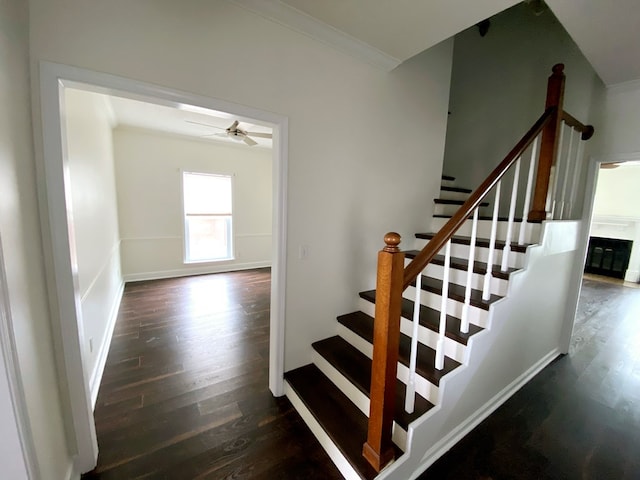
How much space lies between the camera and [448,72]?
8.34 feet

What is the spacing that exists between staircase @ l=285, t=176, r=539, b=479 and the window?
4050 mm

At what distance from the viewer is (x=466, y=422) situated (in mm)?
1743

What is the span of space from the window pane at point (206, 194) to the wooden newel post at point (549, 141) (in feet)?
16.3

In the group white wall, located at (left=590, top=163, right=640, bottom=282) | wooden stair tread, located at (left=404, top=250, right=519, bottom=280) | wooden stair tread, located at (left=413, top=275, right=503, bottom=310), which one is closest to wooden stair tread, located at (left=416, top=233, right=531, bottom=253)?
wooden stair tread, located at (left=404, top=250, right=519, bottom=280)

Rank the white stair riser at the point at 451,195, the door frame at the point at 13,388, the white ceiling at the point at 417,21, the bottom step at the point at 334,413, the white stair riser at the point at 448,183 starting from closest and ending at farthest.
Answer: the door frame at the point at 13,388
the bottom step at the point at 334,413
the white ceiling at the point at 417,21
the white stair riser at the point at 451,195
the white stair riser at the point at 448,183

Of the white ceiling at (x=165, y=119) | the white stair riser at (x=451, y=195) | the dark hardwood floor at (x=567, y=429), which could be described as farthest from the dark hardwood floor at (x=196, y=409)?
the white stair riser at (x=451, y=195)

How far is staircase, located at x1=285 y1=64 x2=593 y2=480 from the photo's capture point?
4.18ft

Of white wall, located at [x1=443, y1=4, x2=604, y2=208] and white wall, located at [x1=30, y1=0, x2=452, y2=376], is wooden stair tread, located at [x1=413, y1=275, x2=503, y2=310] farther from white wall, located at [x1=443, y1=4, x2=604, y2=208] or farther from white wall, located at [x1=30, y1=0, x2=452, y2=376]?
white wall, located at [x1=443, y1=4, x2=604, y2=208]

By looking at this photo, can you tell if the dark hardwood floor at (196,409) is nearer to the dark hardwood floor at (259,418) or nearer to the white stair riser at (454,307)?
the dark hardwood floor at (259,418)

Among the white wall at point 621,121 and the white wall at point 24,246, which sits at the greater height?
the white wall at point 621,121

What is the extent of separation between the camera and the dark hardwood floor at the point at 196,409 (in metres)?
1.44

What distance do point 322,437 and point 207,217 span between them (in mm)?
4675

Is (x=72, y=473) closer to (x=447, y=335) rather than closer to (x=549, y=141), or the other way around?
(x=447, y=335)

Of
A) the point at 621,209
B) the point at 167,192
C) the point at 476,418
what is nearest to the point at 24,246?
the point at 476,418
